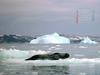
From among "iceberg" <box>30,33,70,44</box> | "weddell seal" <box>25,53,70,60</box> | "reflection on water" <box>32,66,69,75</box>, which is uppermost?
"iceberg" <box>30,33,70,44</box>

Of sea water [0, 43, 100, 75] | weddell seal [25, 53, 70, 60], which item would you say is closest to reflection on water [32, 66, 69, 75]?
sea water [0, 43, 100, 75]

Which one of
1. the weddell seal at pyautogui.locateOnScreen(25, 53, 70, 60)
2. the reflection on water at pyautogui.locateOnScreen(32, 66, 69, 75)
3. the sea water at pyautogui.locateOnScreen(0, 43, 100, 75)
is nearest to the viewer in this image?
the reflection on water at pyautogui.locateOnScreen(32, 66, 69, 75)

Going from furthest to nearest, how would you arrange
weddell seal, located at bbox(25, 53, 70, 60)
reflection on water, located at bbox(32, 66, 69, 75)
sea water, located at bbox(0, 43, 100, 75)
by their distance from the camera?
1. weddell seal, located at bbox(25, 53, 70, 60)
2. sea water, located at bbox(0, 43, 100, 75)
3. reflection on water, located at bbox(32, 66, 69, 75)

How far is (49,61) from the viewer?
656 centimetres

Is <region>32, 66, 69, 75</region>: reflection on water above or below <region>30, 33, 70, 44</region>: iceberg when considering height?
below

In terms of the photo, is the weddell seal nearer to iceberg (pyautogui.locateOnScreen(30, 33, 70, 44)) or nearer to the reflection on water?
iceberg (pyautogui.locateOnScreen(30, 33, 70, 44))

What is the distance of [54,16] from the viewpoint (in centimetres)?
600

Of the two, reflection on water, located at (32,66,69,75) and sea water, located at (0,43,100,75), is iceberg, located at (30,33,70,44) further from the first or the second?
reflection on water, located at (32,66,69,75)

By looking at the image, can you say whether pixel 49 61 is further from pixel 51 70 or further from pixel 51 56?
pixel 51 70

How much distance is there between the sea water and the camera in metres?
5.76

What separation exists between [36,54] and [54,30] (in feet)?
2.03

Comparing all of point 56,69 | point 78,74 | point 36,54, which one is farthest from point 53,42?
point 78,74

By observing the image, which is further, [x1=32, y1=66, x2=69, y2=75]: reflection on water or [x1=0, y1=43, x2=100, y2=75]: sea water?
[x1=0, y1=43, x2=100, y2=75]: sea water

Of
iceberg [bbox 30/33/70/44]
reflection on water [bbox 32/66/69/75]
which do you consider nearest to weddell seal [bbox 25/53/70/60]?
iceberg [bbox 30/33/70/44]
